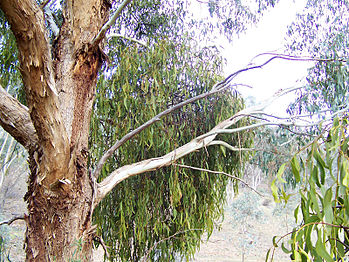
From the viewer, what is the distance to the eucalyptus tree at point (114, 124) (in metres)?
1.21

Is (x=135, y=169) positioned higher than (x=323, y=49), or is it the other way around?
(x=323, y=49)

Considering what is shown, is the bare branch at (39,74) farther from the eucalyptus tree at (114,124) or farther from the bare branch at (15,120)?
the bare branch at (15,120)

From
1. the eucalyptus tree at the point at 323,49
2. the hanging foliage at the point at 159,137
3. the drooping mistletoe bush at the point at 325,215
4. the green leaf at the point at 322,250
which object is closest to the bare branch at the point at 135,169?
the hanging foliage at the point at 159,137

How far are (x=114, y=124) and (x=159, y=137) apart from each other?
32 centimetres

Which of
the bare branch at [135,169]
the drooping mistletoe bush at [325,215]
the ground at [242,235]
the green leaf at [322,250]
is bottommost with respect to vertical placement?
the green leaf at [322,250]

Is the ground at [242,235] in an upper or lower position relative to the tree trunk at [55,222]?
upper

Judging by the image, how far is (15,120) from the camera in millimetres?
1359

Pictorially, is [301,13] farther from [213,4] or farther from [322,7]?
[213,4]

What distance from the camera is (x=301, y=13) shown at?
3953 millimetres

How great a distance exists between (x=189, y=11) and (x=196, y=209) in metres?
2.08

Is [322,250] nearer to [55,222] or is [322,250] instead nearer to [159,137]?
[55,222]

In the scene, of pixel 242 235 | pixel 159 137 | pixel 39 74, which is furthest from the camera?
pixel 242 235

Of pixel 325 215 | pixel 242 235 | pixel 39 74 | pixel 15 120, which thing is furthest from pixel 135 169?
pixel 242 235

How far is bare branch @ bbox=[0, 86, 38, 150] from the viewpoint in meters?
1.34
